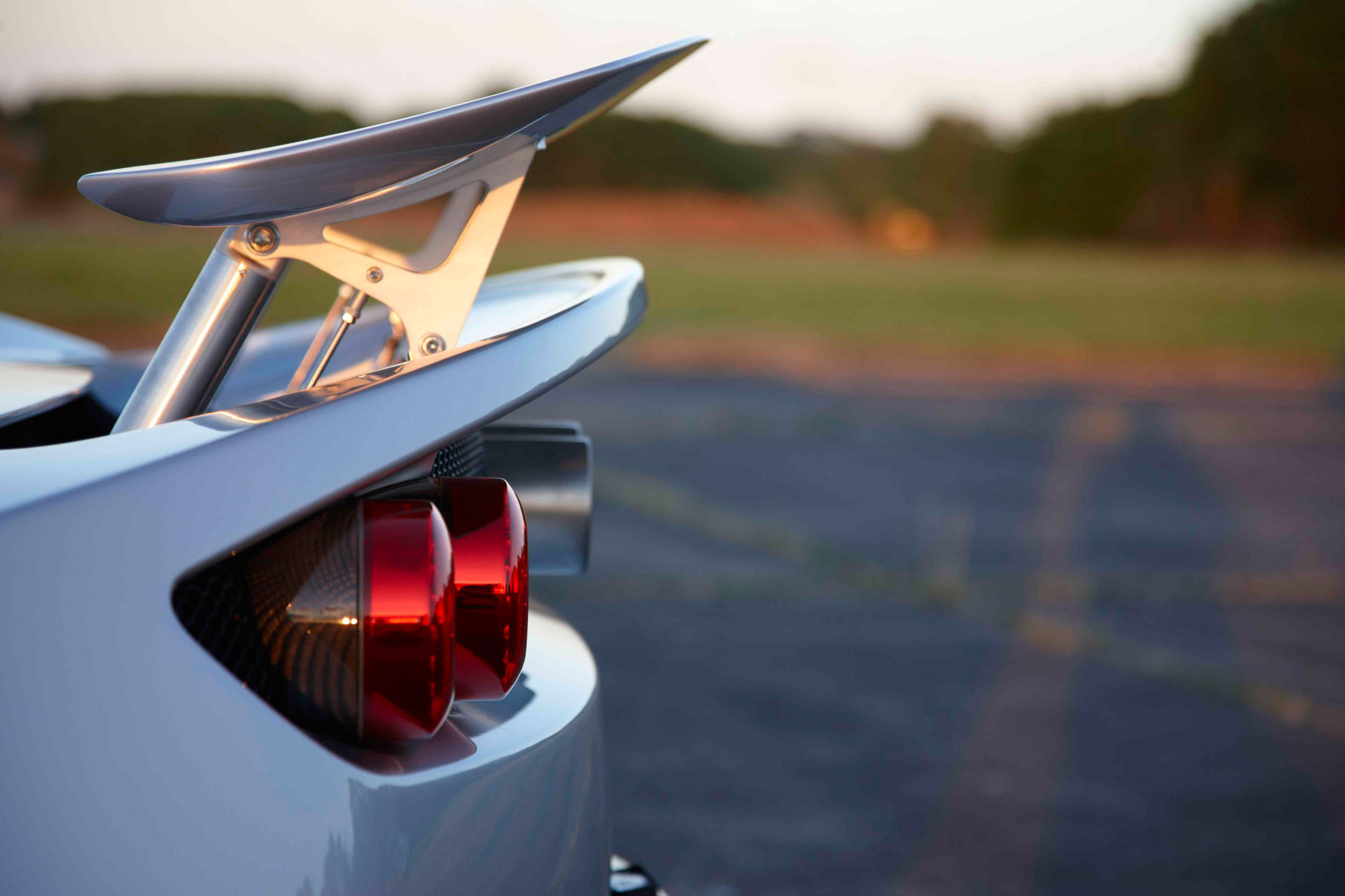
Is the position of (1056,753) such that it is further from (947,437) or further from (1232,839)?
(947,437)

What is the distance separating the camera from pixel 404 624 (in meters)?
1.00

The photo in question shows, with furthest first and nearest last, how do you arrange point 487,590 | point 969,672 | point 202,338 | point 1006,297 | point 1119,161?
point 1006,297 → point 1119,161 → point 969,672 → point 202,338 → point 487,590

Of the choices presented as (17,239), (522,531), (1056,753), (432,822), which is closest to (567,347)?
(522,531)

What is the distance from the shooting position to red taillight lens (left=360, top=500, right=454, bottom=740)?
1.00 meters

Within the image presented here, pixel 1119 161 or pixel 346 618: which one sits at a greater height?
pixel 1119 161

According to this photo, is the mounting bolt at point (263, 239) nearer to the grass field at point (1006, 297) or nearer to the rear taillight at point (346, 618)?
the rear taillight at point (346, 618)

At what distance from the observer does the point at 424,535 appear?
1017 millimetres

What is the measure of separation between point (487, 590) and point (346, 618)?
148 mm

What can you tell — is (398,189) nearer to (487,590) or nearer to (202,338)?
(202,338)

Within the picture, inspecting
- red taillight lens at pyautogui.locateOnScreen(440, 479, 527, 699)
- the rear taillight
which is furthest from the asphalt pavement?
the rear taillight

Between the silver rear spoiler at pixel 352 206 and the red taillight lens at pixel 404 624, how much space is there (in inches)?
8.6

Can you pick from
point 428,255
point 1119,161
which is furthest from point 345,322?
point 1119,161

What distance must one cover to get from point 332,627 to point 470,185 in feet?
1.77

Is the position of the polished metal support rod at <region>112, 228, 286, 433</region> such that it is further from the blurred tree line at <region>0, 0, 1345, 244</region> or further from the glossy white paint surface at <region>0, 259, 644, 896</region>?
the blurred tree line at <region>0, 0, 1345, 244</region>
